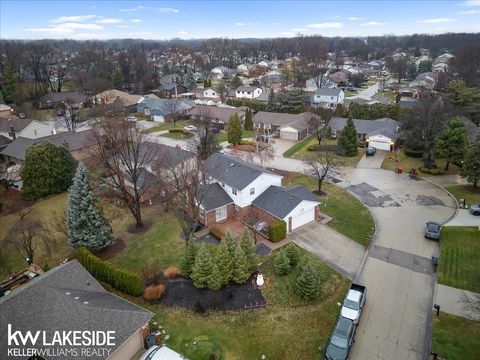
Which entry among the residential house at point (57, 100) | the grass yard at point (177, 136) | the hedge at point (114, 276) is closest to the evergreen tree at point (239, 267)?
the hedge at point (114, 276)

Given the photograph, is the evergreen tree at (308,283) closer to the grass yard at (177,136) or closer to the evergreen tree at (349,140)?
the evergreen tree at (349,140)

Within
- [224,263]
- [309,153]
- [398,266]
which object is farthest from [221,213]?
[309,153]

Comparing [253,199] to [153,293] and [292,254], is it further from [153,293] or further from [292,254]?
[153,293]

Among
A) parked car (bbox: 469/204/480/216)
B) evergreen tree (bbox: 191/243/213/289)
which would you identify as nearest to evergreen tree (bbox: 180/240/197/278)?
evergreen tree (bbox: 191/243/213/289)

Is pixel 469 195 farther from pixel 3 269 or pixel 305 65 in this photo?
pixel 305 65

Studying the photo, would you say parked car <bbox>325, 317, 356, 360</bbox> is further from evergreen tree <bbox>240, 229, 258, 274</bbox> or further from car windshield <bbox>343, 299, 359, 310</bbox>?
evergreen tree <bbox>240, 229, 258, 274</bbox>

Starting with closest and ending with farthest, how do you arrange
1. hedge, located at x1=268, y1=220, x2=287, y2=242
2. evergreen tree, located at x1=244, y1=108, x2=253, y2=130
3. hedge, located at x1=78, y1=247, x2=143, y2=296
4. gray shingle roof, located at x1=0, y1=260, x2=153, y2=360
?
gray shingle roof, located at x1=0, y1=260, x2=153, y2=360 < hedge, located at x1=78, y1=247, x2=143, y2=296 < hedge, located at x1=268, y1=220, x2=287, y2=242 < evergreen tree, located at x1=244, y1=108, x2=253, y2=130
